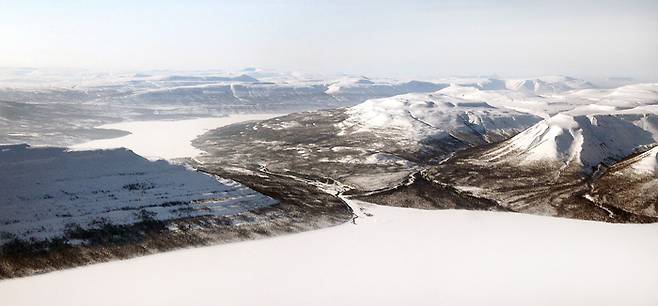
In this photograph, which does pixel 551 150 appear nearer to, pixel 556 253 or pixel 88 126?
pixel 556 253

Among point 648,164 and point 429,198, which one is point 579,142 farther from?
point 429,198

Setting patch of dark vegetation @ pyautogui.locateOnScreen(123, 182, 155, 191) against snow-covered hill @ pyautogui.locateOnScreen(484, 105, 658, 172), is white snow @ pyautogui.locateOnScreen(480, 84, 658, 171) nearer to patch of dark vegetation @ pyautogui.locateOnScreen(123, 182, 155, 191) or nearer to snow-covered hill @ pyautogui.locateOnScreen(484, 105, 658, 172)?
snow-covered hill @ pyautogui.locateOnScreen(484, 105, 658, 172)

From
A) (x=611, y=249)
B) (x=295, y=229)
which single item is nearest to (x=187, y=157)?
(x=295, y=229)

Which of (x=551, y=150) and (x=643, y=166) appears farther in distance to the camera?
(x=551, y=150)

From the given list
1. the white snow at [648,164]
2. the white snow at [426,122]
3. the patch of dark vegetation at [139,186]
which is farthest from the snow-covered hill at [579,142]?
the patch of dark vegetation at [139,186]

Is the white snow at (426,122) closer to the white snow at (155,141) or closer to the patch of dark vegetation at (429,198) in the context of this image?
the white snow at (155,141)

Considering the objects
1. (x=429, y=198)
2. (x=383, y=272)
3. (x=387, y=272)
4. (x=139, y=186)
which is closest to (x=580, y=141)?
(x=429, y=198)

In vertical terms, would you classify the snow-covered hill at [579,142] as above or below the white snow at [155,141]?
above
